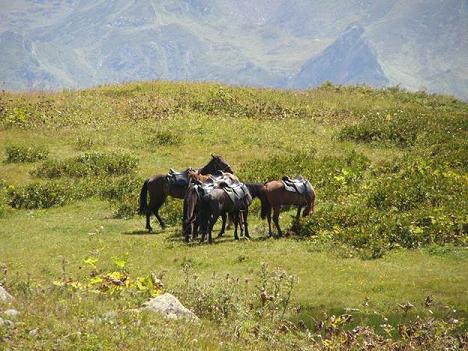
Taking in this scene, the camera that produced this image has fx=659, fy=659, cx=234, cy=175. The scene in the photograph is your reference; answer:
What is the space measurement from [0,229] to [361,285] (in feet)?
53.9

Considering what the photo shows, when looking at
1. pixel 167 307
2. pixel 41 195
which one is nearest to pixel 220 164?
pixel 41 195

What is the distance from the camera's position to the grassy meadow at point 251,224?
13438mm

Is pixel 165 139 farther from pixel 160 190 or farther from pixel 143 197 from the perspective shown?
pixel 160 190

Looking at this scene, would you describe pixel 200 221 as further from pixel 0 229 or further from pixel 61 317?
pixel 61 317

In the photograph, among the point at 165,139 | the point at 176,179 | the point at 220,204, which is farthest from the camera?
the point at 165,139

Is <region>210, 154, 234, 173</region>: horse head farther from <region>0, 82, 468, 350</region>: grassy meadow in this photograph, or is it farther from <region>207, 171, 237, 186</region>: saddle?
<region>0, 82, 468, 350</region>: grassy meadow

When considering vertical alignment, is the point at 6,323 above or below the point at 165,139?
below

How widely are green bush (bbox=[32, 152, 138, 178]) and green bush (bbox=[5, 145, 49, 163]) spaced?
224 centimetres

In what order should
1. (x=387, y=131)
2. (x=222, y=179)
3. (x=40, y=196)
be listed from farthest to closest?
1. (x=387, y=131)
2. (x=40, y=196)
3. (x=222, y=179)

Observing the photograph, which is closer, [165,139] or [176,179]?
[176,179]

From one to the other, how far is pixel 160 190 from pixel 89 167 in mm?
10765

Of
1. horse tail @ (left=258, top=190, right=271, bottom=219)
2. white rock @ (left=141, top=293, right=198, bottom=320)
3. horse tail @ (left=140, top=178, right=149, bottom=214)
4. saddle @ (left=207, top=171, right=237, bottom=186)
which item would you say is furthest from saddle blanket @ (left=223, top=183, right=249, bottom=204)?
white rock @ (left=141, top=293, right=198, bottom=320)

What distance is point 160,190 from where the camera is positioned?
27812 mm

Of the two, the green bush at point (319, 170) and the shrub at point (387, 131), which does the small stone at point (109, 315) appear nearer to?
the green bush at point (319, 170)
